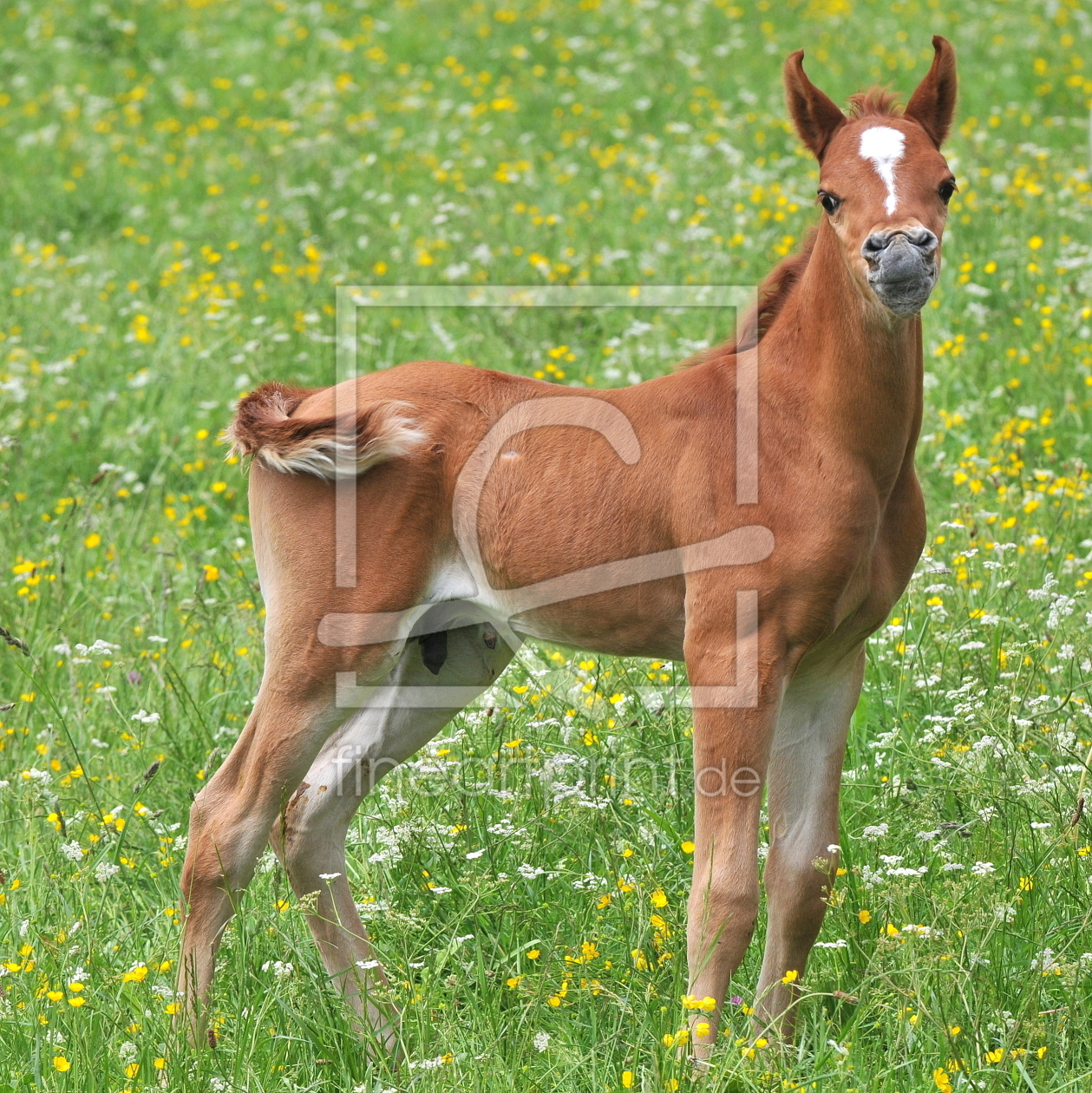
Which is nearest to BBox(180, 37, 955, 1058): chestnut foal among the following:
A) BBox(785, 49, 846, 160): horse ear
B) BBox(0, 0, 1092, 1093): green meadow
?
BBox(785, 49, 846, 160): horse ear

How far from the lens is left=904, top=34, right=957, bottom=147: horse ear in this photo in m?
3.28

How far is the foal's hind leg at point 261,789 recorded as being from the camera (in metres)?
3.62

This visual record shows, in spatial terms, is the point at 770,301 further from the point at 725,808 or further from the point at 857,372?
the point at 725,808

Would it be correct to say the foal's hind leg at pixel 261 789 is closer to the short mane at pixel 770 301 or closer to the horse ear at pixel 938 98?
the short mane at pixel 770 301

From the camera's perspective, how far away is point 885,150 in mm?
3045

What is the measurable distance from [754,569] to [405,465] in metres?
0.97

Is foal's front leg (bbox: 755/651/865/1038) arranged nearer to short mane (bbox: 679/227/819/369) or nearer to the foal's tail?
short mane (bbox: 679/227/819/369)

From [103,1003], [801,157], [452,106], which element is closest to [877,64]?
[801,157]

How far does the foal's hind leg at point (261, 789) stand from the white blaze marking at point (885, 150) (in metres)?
1.69

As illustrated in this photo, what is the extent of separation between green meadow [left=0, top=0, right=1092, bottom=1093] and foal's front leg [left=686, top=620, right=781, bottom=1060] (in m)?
0.15

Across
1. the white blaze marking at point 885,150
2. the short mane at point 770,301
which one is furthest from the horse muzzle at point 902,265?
the short mane at point 770,301

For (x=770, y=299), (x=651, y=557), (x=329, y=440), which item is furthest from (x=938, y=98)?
(x=329, y=440)

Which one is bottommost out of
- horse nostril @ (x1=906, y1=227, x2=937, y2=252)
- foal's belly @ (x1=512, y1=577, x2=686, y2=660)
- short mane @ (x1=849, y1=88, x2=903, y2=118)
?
foal's belly @ (x1=512, y1=577, x2=686, y2=660)

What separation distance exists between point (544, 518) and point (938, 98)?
1.39 m
